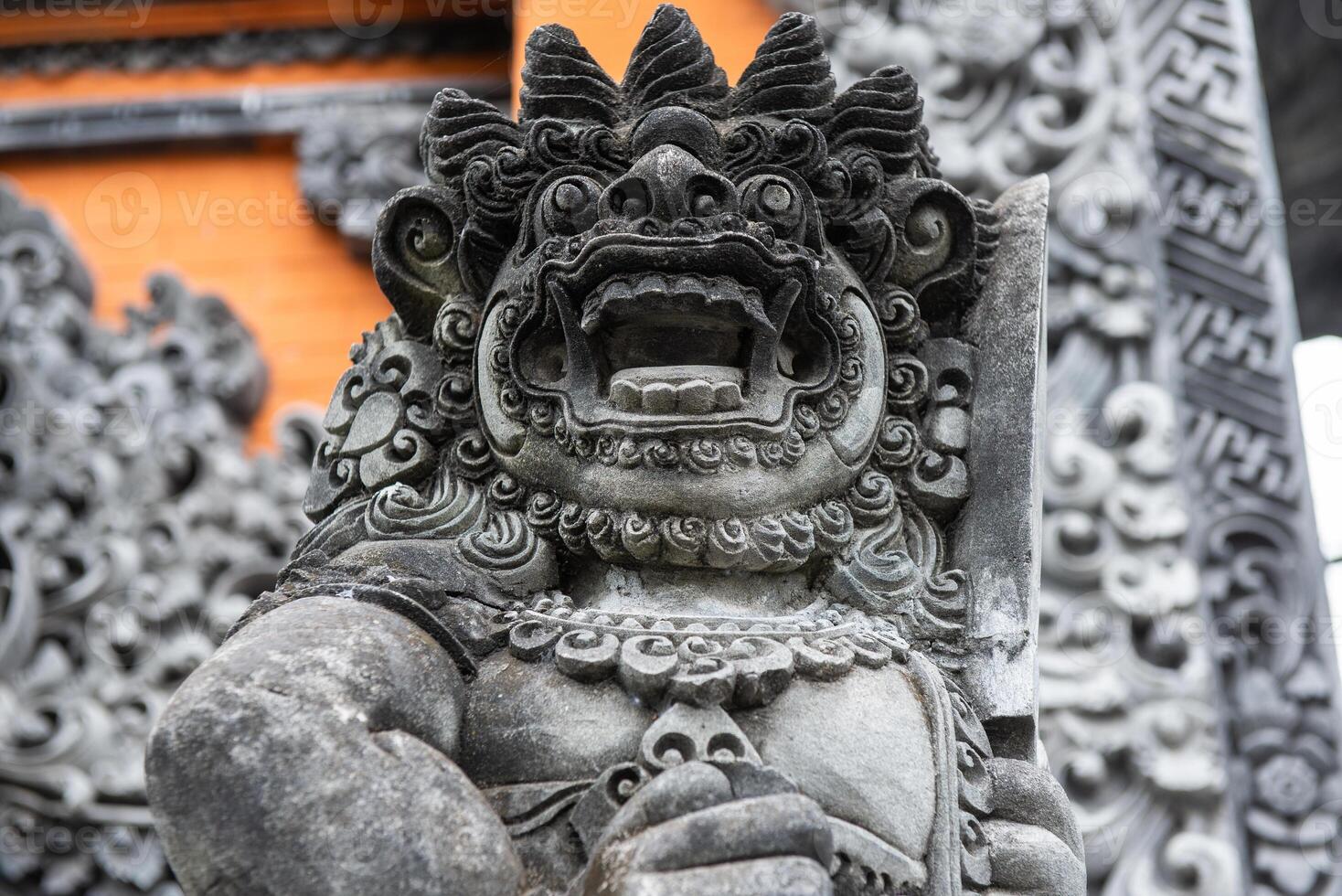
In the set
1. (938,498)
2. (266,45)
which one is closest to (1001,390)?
(938,498)

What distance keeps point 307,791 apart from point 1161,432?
2.87 meters

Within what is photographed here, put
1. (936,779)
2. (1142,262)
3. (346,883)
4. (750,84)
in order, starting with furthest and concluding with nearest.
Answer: (1142,262), (750,84), (936,779), (346,883)

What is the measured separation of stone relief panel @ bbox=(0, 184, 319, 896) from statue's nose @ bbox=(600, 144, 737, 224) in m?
2.76

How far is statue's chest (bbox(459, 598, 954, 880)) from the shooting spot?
2053mm

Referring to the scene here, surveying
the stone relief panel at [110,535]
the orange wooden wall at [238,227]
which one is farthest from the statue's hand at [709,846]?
the orange wooden wall at [238,227]

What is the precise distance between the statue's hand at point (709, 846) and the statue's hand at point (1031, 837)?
39 cm

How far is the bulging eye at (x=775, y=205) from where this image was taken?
233cm

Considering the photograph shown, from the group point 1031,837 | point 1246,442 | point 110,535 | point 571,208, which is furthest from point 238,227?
point 1031,837

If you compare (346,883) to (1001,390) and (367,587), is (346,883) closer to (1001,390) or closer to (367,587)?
Result: (367,587)

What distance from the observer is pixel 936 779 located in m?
2.12

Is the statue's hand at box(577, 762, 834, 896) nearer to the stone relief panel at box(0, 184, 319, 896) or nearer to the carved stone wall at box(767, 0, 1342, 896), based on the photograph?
the carved stone wall at box(767, 0, 1342, 896)

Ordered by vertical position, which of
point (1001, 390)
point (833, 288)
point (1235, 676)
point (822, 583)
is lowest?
point (1235, 676)

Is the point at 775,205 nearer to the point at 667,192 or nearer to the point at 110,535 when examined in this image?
the point at 667,192

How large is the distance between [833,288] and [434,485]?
0.68 meters
